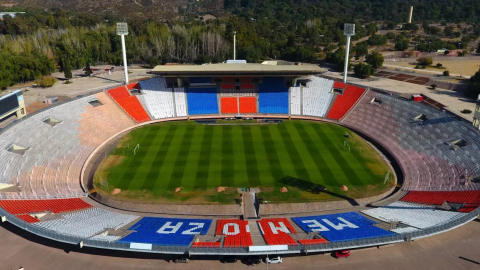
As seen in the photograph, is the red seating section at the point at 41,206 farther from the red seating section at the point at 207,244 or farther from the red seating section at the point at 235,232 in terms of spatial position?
the red seating section at the point at 207,244

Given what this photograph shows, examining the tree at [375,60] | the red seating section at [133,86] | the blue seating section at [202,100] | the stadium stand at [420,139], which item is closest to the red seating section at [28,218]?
the blue seating section at [202,100]

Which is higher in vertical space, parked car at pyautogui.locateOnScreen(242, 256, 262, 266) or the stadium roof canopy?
the stadium roof canopy

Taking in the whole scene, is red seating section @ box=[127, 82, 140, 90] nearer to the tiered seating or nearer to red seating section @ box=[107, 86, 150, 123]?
the tiered seating

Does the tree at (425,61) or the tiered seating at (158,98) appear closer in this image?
the tiered seating at (158,98)

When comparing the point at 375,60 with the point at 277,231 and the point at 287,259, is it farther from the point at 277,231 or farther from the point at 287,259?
the point at 287,259

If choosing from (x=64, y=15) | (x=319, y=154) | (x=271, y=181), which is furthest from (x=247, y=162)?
(x=64, y=15)

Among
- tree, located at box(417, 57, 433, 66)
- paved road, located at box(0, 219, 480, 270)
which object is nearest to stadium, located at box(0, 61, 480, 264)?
paved road, located at box(0, 219, 480, 270)
